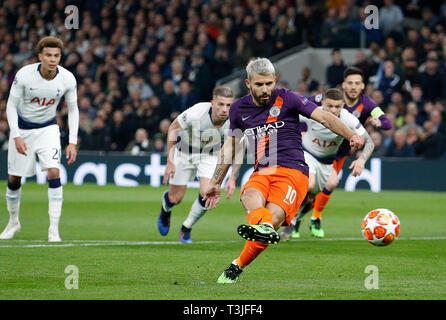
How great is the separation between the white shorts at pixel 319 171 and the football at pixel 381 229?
142 inches

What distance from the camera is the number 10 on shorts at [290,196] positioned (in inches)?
315

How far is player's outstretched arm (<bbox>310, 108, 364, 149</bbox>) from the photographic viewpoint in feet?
24.7

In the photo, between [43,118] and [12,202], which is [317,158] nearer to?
[43,118]

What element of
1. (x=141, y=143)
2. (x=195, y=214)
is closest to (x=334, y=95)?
(x=195, y=214)

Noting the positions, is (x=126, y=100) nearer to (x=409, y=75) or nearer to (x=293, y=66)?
(x=293, y=66)

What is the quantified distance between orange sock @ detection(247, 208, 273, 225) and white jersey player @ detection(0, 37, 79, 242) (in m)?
4.12

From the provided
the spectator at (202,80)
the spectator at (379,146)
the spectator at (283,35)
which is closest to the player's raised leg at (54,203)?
the spectator at (379,146)

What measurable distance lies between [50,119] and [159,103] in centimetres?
1278

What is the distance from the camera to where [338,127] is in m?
7.76

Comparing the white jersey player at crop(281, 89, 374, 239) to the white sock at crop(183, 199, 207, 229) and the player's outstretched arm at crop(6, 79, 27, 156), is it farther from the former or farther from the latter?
the player's outstretched arm at crop(6, 79, 27, 156)

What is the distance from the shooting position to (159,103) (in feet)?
80.0

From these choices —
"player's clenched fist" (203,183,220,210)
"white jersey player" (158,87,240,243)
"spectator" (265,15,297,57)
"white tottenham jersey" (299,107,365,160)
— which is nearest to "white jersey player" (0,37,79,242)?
"white jersey player" (158,87,240,243)

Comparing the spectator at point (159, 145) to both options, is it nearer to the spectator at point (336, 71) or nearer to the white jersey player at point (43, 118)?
the spectator at point (336, 71)
